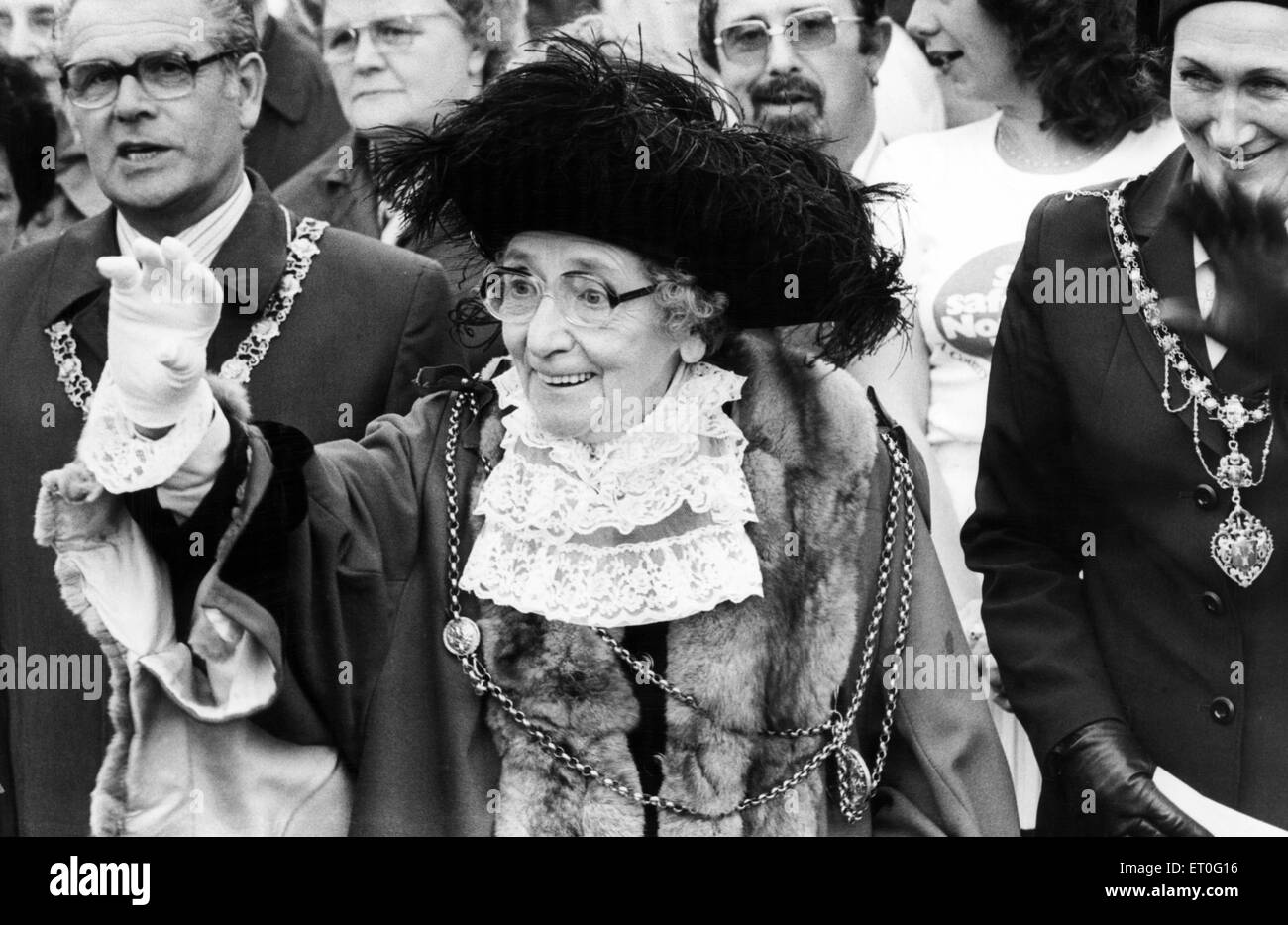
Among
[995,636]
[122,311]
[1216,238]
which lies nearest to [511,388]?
[122,311]

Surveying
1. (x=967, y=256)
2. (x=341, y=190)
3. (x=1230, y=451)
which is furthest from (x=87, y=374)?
(x=1230, y=451)

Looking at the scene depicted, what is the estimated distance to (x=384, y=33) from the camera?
14.4 feet

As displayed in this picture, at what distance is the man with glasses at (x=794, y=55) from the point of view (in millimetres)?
4363

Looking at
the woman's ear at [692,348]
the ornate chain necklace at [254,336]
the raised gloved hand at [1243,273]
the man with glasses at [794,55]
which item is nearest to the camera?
the woman's ear at [692,348]

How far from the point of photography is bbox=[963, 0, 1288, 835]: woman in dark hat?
12.8 feet

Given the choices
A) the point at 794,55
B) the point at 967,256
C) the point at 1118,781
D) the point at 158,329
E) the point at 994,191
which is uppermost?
the point at 794,55

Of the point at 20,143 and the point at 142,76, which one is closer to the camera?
the point at 142,76

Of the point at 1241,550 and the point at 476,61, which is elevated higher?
the point at 476,61

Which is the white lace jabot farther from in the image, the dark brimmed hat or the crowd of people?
the dark brimmed hat

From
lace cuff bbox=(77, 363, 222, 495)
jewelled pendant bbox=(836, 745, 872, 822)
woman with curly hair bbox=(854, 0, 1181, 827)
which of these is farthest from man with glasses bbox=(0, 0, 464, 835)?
jewelled pendant bbox=(836, 745, 872, 822)

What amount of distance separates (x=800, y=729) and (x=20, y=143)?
6.36 ft

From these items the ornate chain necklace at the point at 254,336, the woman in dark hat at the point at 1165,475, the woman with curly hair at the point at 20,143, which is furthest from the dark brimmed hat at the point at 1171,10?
the woman with curly hair at the point at 20,143

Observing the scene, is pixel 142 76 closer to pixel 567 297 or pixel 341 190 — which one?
pixel 341 190

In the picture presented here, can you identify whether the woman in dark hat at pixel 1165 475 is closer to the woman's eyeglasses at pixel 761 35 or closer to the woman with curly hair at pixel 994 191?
the woman with curly hair at pixel 994 191
